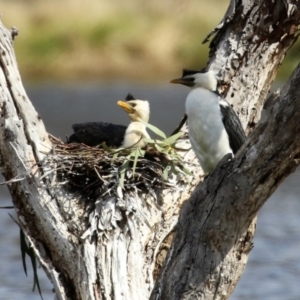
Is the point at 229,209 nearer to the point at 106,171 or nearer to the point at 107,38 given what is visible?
the point at 106,171

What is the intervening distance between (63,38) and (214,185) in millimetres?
23815

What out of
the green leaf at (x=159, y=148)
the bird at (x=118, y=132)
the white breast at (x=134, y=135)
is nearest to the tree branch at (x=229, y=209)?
the green leaf at (x=159, y=148)

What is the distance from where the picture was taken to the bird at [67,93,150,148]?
26.0 ft

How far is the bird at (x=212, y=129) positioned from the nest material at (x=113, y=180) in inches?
9.6

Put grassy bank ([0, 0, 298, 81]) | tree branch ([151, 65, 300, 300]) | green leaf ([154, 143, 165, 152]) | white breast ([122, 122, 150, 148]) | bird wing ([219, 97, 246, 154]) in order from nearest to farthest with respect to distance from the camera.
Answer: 1. tree branch ([151, 65, 300, 300])
2. bird wing ([219, 97, 246, 154])
3. green leaf ([154, 143, 165, 152])
4. white breast ([122, 122, 150, 148])
5. grassy bank ([0, 0, 298, 81])

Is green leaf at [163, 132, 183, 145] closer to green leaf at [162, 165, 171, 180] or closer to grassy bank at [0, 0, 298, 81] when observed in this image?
green leaf at [162, 165, 171, 180]

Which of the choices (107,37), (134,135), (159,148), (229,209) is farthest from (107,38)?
(229,209)

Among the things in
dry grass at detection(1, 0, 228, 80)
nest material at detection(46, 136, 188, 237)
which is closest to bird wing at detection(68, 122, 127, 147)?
nest material at detection(46, 136, 188, 237)

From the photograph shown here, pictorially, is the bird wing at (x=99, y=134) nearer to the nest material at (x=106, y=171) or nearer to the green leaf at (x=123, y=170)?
the nest material at (x=106, y=171)

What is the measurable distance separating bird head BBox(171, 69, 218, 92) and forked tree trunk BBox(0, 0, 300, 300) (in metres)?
0.20

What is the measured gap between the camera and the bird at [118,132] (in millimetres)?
7922

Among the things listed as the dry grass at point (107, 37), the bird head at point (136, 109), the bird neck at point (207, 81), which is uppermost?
the dry grass at point (107, 37)

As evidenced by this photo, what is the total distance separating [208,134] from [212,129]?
45mm

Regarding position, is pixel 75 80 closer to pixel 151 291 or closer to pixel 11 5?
pixel 11 5
